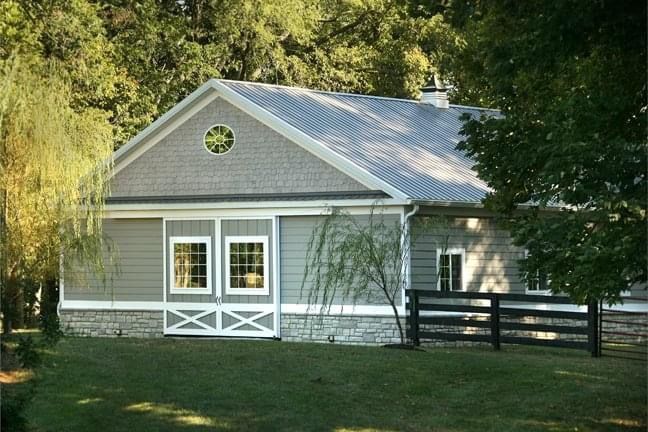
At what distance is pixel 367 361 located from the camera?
55.8ft

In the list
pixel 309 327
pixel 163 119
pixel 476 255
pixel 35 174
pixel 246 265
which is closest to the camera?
pixel 35 174

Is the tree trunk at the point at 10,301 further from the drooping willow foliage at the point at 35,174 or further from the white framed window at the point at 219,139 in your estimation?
the white framed window at the point at 219,139

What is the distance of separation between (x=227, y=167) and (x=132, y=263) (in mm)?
2881

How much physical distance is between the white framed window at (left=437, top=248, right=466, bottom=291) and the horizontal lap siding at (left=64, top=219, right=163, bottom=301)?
5727mm

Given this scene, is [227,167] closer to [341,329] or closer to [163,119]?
[163,119]

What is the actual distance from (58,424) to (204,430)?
5.34 feet

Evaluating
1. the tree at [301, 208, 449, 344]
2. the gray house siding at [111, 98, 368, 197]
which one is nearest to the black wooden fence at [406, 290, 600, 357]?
the tree at [301, 208, 449, 344]

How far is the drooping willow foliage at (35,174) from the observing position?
1545 cm

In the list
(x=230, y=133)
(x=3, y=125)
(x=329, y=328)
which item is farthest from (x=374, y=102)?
(x=3, y=125)

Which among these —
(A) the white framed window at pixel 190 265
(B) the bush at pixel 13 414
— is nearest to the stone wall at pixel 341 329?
(A) the white framed window at pixel 190 265

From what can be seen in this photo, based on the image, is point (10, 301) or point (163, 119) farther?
point (163, 119)

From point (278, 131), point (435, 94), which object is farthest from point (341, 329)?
point (435, 94)

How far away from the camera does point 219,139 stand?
23703 millimetres

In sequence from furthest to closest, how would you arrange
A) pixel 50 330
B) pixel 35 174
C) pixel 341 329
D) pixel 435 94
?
1. pixel 435 94
2. pixel 341 329
3. pixel 35 174
4. pixel 50 330
